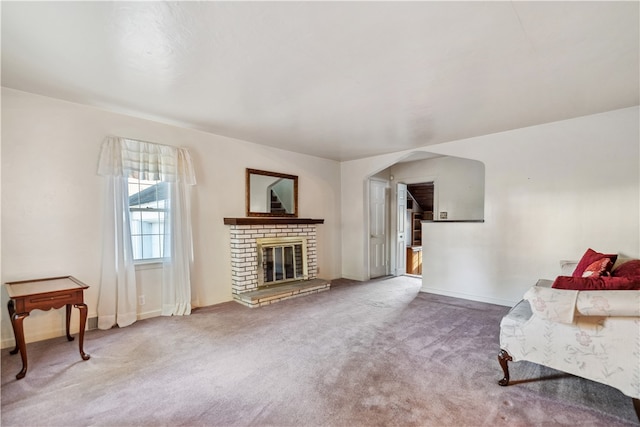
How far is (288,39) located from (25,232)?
10.1 ft

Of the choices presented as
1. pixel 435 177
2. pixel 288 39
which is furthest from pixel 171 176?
pixel 435 177

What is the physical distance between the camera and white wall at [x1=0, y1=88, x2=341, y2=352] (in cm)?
271

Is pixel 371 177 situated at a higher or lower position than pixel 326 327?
higher

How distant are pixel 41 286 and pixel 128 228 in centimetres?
92

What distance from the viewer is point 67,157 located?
2988 mm

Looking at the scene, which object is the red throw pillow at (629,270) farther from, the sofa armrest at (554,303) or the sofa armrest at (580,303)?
the sofa armrest at (554,303)

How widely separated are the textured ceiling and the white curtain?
48cm

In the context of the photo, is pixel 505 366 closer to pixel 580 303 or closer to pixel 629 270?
pixel 580 303

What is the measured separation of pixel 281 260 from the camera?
188 inches

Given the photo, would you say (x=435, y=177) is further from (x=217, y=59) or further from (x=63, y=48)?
(x=63, y=48)

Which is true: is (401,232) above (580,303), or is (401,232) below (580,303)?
above

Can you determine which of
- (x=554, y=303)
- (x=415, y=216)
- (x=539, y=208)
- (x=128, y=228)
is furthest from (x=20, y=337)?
(x=415, y=216)

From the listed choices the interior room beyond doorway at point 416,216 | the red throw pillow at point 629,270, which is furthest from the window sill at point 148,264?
the interior room beyond doorway at point 416,216

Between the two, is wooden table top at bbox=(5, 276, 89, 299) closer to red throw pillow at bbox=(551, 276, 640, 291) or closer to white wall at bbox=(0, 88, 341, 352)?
white wall at bbox=(0, 88, 341, 352)
